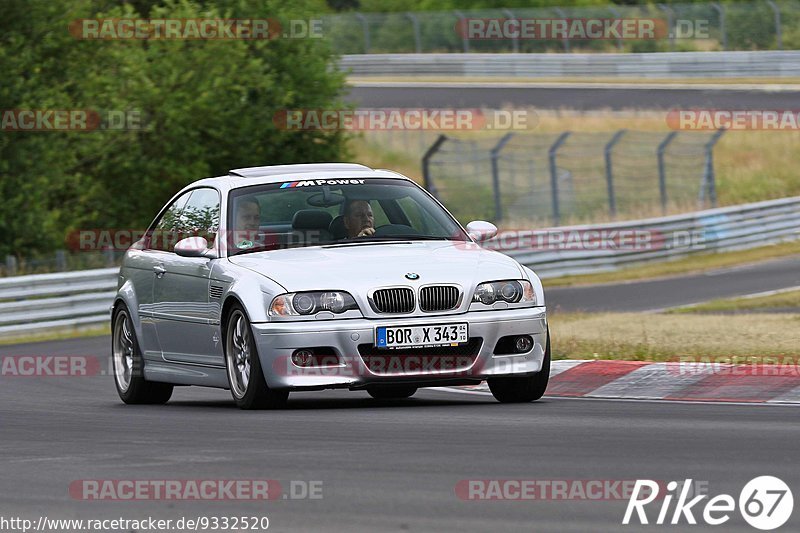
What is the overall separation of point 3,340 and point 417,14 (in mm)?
34231

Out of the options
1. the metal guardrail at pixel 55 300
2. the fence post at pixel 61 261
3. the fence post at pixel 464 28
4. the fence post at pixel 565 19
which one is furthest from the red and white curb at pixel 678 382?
the fence post at pixel 464 28

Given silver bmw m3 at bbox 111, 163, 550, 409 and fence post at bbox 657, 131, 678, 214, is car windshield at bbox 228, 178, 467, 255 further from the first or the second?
fence post at bbox 657, 131, 678, 214

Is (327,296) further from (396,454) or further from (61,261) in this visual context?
(61,261)

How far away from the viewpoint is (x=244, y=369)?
9883mm

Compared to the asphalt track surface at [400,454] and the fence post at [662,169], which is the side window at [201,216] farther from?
the fence post at [662,169]

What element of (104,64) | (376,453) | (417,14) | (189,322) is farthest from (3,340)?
(417,14)

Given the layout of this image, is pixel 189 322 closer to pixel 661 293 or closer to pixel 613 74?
pixel 661 293

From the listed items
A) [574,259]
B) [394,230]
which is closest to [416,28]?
[574,259]

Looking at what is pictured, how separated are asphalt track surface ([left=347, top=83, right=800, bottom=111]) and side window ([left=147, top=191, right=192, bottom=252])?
31481 mm

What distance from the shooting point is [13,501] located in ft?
21.6

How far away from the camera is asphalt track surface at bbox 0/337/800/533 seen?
6.09 metres

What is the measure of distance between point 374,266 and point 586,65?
41.6m

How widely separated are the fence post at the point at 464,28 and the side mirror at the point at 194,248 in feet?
140

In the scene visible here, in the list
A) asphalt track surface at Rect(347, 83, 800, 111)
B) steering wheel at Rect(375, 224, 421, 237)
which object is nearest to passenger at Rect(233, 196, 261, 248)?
A: steering wheel at Rect(375, 224, 421, 237)
